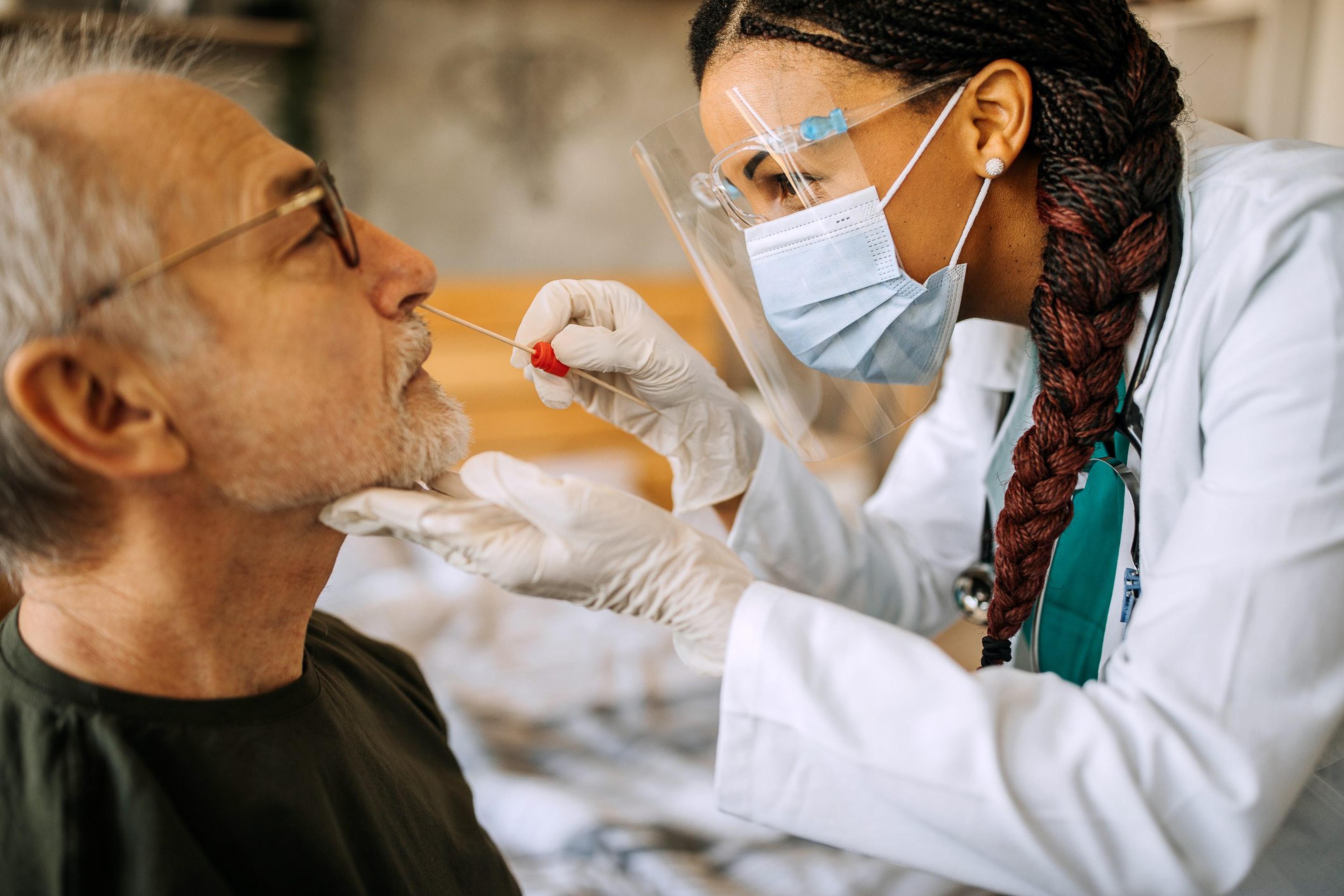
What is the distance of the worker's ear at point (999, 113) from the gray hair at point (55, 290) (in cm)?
90

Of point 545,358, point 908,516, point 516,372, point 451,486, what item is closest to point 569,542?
point 451,486

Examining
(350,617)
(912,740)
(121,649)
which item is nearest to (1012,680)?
(912,740)

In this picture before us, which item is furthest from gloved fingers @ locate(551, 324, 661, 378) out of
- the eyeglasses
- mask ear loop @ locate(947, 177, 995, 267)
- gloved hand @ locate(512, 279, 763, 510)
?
mask ear loop @ locate(947, 177, 995, 267)

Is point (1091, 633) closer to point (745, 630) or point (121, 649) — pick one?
point (745, 630)

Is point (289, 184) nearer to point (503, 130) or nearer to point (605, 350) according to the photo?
point (605, 350)

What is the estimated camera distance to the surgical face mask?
A: 119 centimetres

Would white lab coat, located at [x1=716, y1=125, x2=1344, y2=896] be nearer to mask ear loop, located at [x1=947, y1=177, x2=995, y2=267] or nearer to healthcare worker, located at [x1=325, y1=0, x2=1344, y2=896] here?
healthcare worker, located at [x1=325, y1=0, x2=1344, y2=896]

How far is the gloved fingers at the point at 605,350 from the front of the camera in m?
1.22

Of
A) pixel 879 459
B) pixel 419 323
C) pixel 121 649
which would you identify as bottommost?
pixel 879 459

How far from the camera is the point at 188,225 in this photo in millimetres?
850

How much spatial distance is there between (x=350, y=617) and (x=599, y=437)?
4.95ft

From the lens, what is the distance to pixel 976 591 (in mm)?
1485

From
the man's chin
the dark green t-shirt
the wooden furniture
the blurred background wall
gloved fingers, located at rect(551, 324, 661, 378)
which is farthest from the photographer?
the wooden furniture

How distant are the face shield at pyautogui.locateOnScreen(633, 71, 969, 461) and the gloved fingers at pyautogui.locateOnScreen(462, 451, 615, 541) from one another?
45 cm
